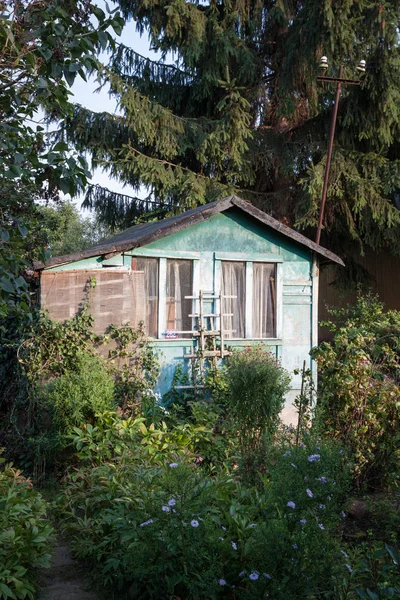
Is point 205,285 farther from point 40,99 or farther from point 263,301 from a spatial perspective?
point 40,99

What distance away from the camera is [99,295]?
870 centimetres

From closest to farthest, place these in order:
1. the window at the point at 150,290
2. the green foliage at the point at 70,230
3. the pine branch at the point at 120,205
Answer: the window at the point at 150,290 < the pine branch at the point at 120,205 < the green foliage at the point at 70,230

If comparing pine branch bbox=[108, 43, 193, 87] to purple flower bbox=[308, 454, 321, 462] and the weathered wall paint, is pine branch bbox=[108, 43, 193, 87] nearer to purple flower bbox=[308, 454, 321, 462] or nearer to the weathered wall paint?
the weathered wall paint

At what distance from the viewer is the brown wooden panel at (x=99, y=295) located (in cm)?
839

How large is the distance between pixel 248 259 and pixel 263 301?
0.77 metres

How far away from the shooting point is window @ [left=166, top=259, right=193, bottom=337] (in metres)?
9.69

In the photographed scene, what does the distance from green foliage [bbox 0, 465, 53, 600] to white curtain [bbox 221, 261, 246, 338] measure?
5.55m

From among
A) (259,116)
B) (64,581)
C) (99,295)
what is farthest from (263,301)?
(259,116)

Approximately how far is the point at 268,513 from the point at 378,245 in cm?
1325

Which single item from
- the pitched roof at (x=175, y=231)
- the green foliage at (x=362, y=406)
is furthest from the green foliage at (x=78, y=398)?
the green foliage at (x=362, y=406)

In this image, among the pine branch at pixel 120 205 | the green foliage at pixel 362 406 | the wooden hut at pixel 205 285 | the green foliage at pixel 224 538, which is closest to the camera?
the green foliage at pixel 224 538

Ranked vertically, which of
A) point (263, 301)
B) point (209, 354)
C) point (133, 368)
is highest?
point (263, 301)

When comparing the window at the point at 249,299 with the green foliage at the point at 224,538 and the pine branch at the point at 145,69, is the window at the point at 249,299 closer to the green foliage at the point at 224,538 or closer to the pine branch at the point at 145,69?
the green foliage at the point at 224,538

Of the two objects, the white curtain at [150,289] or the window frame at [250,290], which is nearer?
the white curtain at [150,289]
